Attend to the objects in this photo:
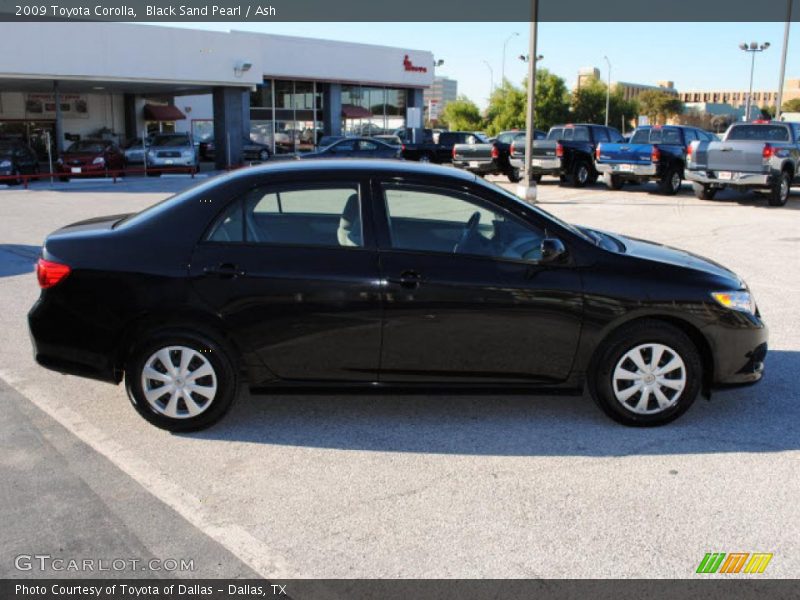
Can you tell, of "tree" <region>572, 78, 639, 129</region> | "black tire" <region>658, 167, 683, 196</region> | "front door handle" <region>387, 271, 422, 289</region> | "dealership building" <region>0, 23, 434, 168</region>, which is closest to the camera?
"front door handle" <region>387, 271, 422, 289</region>

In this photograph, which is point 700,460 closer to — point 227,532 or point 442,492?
point 442,492

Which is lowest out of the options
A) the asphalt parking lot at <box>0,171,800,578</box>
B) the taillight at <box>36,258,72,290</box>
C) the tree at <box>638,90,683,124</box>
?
the asphalt parking lot at <box>0,171,800,578</box>

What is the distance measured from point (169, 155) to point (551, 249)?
27.2m

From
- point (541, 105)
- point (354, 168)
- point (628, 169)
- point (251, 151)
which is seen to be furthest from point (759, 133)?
point (541, 105)

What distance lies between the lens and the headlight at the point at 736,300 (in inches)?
190

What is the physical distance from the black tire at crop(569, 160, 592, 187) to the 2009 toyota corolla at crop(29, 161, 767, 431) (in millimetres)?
19311

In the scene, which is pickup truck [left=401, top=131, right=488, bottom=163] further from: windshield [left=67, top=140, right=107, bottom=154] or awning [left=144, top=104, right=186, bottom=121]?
awning [left=144, top=104, right=186, bottom=121]

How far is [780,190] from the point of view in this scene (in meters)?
18.0

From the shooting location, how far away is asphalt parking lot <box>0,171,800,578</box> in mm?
3414

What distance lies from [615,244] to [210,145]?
39211 mm

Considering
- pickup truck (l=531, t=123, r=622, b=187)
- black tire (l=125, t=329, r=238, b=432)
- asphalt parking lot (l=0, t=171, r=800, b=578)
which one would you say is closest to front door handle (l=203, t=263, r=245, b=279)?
black tire (l=125, t=329, r=238, b=432)

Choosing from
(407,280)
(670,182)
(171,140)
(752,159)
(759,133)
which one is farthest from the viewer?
(171,140)

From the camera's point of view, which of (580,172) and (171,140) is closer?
(580,172)

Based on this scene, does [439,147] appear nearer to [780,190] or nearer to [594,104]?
[780,190]
